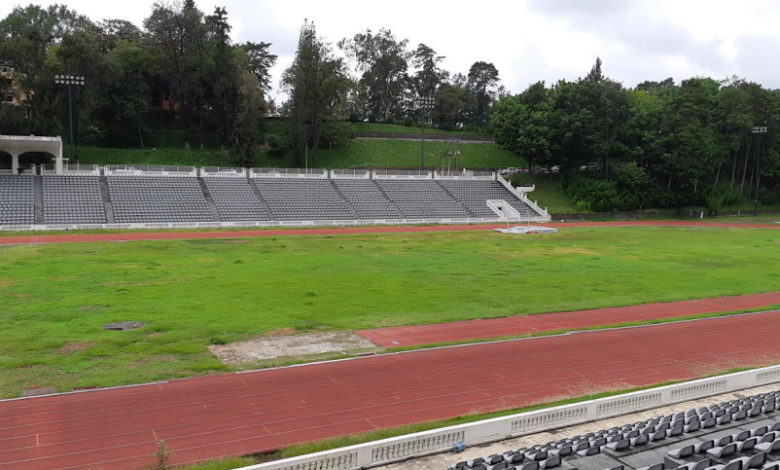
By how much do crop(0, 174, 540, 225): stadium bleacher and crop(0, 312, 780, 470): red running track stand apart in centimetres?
3535

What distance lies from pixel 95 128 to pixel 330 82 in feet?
87.7

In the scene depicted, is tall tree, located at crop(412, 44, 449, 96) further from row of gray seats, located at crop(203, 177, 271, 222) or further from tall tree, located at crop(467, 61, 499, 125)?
row of gray seats, located at crop(203, 177, 271, 222)

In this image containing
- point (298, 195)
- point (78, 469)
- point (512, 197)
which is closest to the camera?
point (78, 469)

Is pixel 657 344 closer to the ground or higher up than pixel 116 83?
closer to the ground

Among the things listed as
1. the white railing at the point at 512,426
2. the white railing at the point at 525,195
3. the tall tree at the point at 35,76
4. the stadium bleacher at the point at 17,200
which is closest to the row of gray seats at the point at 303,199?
the stadium bleacher at the point at 17,200

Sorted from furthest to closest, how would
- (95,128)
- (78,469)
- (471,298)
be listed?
(95,128) < (471,298) < (78,469)

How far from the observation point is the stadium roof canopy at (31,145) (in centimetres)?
4656

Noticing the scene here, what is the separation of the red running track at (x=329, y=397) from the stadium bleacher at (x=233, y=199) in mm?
35349

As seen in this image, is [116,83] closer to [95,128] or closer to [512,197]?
[95,128]

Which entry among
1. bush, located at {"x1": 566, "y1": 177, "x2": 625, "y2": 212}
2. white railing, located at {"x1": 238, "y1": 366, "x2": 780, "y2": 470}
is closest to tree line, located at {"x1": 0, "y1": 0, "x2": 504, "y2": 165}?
bush, located at {"x1": 566, "y1": 177, "x2": 625, "y2": 212}

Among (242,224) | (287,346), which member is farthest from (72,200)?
(287,346)

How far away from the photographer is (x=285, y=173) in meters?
60.7

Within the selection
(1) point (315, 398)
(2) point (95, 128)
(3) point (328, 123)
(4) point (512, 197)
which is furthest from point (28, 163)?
(1) point (315, 398)

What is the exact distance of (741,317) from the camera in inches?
883
